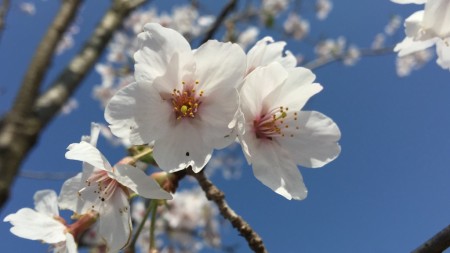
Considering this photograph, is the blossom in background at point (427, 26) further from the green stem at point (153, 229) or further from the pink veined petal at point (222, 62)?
the green stem at point (153, 229)

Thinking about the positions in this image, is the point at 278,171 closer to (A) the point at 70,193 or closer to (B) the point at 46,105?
(A) the point at 70,193

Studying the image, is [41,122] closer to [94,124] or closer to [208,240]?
[94,124]

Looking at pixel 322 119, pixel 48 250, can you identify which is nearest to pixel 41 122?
pixel 48 250

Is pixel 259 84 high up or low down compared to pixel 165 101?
up

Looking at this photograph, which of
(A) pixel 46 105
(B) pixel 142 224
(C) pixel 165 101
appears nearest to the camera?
(C) pixel 165 101

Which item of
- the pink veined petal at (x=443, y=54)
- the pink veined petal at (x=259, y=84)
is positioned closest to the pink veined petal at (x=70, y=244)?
the pink veined petal at (x=259, y=84)

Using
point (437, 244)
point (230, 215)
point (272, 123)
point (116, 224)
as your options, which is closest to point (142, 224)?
point (116, 224)
